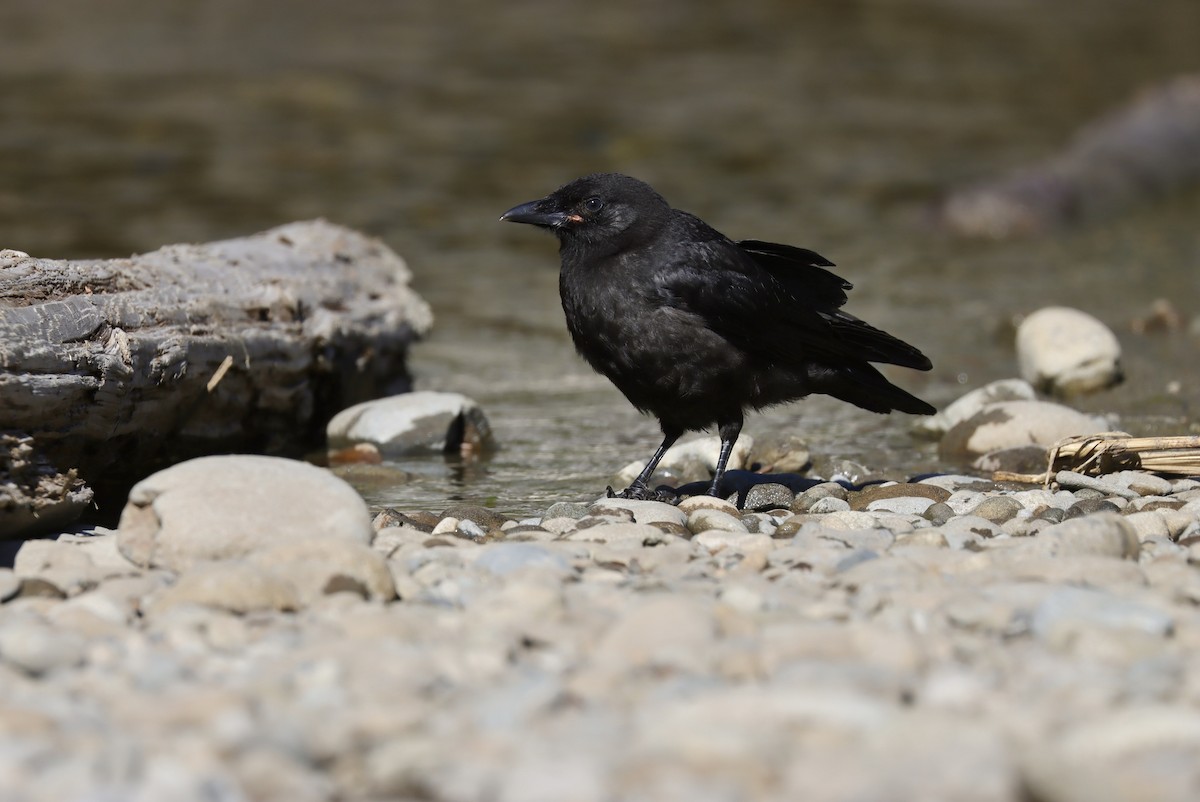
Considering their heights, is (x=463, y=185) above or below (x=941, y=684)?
above

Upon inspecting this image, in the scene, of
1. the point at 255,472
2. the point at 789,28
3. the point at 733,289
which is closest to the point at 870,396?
the point at 733,289

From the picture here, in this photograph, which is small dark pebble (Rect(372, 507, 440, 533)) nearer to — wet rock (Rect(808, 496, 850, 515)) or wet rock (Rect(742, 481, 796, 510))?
wet rock (Rect(742, 481, 796, 510))

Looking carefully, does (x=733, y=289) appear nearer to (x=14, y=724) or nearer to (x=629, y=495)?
(x=629, y=495)

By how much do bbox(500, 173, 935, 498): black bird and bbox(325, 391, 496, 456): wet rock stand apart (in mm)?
1206

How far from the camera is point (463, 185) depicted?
14.3m

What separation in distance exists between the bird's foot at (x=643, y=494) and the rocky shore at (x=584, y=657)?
84 centimetres

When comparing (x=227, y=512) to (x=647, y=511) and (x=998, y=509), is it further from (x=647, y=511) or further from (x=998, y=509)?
(x=998, y=509)

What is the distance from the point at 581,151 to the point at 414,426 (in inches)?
364

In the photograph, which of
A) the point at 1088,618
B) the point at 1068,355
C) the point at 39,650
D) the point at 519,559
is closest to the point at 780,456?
the point at 1068,355

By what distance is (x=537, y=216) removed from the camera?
589 cm

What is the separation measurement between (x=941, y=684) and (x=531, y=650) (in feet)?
3.07

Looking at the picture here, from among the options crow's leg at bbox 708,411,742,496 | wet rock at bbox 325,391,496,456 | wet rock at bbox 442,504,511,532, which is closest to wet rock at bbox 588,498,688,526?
wet rock at bbox 442,504,511,532

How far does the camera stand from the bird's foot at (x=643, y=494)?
221 inches

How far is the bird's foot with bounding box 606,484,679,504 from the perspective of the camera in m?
5.62
